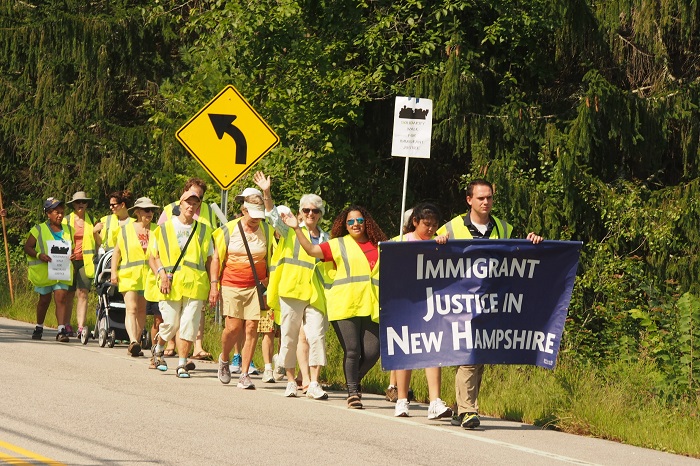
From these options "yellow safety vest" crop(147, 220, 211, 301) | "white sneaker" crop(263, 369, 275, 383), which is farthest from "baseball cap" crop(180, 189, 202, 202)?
"white sneaker" crop(263, 369, 275, 383)

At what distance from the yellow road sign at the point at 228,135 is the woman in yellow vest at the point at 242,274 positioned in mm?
3425

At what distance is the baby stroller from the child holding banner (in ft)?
21.3

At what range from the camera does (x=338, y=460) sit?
9.66 meters

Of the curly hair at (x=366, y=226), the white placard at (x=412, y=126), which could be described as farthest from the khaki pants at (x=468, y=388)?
the white placard at (x=412, y=126)

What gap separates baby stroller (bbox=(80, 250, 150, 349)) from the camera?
18.6 m

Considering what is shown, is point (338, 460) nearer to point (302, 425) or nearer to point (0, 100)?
point (302, 425)

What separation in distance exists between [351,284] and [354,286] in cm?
3

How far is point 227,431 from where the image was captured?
10844mm

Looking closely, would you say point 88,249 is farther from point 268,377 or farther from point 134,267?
point 268,377

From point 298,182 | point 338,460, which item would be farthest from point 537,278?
point 298,182

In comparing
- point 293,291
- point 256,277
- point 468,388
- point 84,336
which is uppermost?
point 256,277

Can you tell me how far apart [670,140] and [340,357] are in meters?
8.26

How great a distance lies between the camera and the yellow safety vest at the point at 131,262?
17.6 metres

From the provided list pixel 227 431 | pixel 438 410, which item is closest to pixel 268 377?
pixel 438 410
